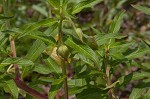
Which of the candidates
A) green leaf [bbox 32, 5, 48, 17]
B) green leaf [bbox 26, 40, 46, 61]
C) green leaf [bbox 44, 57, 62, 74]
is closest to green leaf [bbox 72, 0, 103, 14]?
green leaf [bbox 26, 40, 46, 61]

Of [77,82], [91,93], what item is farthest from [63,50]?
[77,82]

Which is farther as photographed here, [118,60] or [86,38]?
[118,60]

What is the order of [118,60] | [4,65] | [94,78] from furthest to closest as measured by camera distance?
[94,78] → [118,60] → [4,65]

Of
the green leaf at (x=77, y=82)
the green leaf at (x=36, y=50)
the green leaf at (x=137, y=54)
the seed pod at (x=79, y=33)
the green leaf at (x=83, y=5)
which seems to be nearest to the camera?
the seed pod at (x=79, y=33)

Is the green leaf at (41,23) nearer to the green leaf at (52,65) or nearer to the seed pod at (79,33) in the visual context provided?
the seed pod at (79,33)

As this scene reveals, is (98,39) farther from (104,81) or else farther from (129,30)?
(129,30)

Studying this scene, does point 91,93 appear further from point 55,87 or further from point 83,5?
point 83,5

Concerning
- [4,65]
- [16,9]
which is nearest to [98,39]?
[4,65]

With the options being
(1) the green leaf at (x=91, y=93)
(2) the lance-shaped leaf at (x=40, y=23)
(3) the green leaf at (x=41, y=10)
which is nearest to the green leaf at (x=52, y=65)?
(1) the green leaf at (x=91, y=93)
